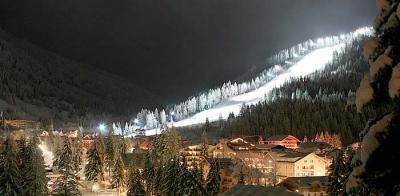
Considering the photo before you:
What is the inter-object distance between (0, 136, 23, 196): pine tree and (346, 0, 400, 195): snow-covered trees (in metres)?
59.7

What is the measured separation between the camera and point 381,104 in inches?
440

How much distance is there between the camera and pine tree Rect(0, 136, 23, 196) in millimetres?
64062

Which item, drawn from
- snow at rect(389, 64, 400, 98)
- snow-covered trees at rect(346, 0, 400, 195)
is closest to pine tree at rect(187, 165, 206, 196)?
snow-covered trees at rect(346, 0, 400, 195)

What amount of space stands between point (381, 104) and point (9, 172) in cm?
6112

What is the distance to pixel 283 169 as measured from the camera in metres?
111

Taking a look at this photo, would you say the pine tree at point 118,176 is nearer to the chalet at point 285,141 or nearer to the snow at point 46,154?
the snow at point 46,154

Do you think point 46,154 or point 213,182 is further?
point 46,154

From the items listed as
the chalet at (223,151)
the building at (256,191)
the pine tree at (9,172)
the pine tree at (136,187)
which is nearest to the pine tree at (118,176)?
the pine tree at (136,187)

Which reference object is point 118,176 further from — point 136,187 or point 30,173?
point 30,173

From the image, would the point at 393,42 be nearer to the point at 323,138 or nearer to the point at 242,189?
the point at 242,189

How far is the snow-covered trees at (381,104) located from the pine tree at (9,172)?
59659mm

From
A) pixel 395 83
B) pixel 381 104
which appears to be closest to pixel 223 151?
pixel 381 104

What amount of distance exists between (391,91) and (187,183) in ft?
223

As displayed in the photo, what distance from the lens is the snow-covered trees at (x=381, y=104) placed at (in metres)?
10.5
